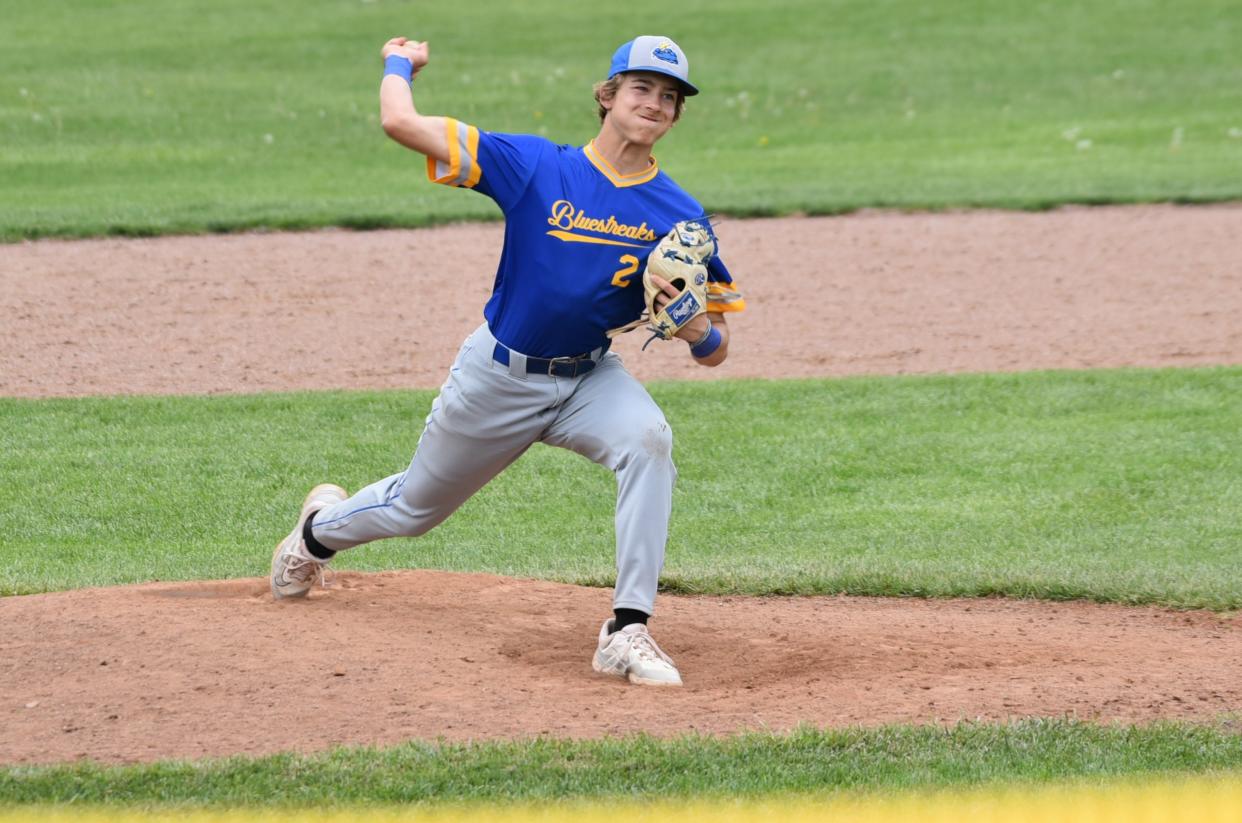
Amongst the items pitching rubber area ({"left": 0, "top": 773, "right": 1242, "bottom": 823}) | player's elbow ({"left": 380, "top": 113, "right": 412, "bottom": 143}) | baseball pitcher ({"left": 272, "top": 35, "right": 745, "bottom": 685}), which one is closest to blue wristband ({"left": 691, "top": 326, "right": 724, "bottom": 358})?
baseball pitcher ({"left": 272, "top": 35, "right": 745, "bottom": 685})

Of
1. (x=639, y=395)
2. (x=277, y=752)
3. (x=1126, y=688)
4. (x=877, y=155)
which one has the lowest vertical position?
(x=277, y=752)

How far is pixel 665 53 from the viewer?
5.44 metres

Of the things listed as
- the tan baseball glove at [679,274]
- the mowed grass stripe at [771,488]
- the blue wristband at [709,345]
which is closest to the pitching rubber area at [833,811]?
the tan baseball glove at [679,274]

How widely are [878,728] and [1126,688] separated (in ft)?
2.89

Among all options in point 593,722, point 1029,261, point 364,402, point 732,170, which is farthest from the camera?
point 732,170

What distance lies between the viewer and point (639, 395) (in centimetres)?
556

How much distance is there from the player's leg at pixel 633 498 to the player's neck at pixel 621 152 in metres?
0.67

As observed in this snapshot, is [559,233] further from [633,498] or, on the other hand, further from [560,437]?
[633,498]

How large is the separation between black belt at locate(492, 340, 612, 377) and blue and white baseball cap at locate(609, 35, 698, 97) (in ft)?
2.89

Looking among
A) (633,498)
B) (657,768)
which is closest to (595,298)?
(633,498)

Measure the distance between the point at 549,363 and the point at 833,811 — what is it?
1786mm

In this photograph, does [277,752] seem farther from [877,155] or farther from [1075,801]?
[877,155]

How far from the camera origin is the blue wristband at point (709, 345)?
18.2 ft

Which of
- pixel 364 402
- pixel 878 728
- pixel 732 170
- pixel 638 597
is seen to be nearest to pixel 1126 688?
pixel 878 728
